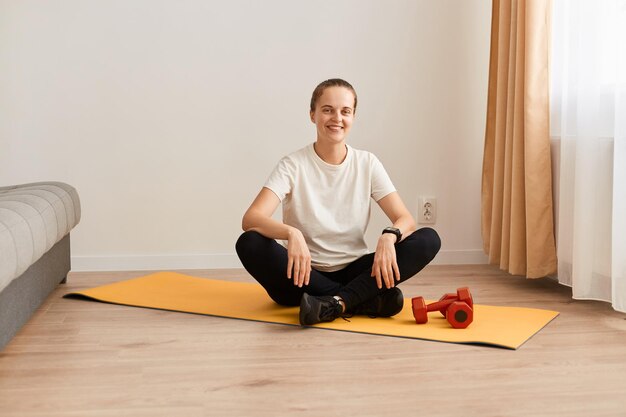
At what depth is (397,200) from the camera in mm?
2711

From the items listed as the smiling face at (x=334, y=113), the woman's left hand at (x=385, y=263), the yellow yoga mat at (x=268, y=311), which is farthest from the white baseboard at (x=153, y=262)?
the woman's left hand at (x=385, y=263)

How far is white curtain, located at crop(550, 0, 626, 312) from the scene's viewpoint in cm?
255

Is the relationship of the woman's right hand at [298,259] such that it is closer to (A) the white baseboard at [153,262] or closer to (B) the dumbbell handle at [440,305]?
(B) the dumbbell handle at [440,305]

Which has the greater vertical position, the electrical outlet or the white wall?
the white wall

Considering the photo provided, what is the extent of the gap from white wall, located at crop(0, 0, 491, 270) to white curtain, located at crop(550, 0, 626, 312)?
877 mm

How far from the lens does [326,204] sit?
8.72ft

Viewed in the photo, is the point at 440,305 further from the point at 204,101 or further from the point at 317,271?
the point at 204,101

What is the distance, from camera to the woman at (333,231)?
2.49 m

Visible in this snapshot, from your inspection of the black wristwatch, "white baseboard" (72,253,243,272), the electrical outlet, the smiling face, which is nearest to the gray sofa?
"white baseboard" (72,253,243,272)

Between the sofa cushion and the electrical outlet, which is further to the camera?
the electrical outlet

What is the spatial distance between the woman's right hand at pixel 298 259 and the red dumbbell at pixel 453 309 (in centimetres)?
35

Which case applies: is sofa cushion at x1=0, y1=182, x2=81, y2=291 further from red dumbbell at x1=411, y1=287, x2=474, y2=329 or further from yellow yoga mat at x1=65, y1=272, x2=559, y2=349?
red dumbbell at x1=411, y1=287, x2=474, y2=329

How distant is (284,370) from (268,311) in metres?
0.68

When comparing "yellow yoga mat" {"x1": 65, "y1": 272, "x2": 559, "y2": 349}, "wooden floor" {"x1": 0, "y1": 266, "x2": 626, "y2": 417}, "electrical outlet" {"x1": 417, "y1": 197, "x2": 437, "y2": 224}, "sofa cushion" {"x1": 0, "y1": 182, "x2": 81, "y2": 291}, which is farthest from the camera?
"electrical outlet" {"x1": 417, "y1": 197, "x2": 437, "y2": 224}
